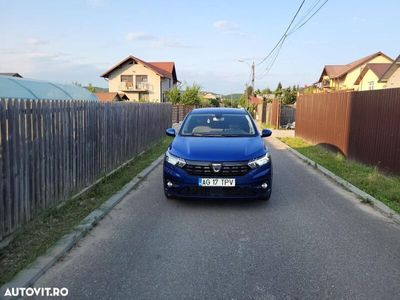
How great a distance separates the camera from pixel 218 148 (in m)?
6.33

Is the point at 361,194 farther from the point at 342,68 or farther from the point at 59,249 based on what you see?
the point at 342,68

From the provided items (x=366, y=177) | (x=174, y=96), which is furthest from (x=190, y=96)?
(x=366, y=177)

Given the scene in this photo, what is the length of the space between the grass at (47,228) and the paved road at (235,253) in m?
0.32

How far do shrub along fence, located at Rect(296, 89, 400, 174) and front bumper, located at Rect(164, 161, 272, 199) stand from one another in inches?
159

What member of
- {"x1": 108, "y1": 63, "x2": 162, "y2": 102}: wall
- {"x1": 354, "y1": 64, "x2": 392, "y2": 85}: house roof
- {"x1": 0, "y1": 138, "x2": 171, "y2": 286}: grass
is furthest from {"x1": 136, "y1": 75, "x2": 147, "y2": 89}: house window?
{"x1": 0, "y1": 138, "x2": 171, "y2": 286}: grass

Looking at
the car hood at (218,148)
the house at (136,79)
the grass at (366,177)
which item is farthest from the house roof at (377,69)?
the car hood at (218,148)

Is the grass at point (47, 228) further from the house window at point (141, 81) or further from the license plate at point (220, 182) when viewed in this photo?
the house window at point (141, 81)

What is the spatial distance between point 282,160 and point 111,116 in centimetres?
564

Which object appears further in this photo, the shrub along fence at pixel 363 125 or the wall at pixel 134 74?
the wall at pixel 134 74

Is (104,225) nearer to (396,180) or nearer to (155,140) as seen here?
(396,180)

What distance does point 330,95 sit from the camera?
564 inches

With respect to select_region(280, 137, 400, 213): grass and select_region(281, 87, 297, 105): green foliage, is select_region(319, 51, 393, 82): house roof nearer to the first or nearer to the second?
select_region(281, 87, 297, 105): green foliage

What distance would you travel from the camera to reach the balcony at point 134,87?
60834 millimetres

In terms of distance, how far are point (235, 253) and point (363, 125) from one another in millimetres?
7697
